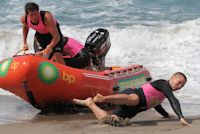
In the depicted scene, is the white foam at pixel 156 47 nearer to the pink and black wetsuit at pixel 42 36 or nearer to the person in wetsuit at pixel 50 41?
the person in wetsuit at pixel 50 41

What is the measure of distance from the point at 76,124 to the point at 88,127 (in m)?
0.35

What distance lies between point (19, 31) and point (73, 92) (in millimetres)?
6336

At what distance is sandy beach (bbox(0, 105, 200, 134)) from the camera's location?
456cm

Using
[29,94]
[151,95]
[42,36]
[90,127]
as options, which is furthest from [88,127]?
[42,36]

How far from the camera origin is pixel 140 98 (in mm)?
5020

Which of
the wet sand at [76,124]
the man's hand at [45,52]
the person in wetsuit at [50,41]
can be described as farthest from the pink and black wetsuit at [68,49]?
the wet sand at [76,124]

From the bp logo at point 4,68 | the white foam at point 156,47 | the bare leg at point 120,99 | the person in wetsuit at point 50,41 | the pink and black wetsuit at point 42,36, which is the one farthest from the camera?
the white foam at point 156,47

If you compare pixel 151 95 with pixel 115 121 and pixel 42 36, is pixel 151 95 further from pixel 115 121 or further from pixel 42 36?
pixel 42 36

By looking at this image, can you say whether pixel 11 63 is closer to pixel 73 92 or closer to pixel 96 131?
pixel 73 92

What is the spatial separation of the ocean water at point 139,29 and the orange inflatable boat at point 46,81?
150 cm

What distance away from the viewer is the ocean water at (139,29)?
9227mm

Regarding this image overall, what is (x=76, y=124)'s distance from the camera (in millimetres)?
5285

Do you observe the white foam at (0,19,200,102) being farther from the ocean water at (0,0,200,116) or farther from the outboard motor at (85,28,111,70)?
the outboard motor at (85,28,111,70)

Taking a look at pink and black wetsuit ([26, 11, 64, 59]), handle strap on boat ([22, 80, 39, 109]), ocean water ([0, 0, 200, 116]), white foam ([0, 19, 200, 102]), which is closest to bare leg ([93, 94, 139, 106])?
handle strap on boat ([22, 80, 39, 109])
